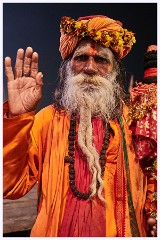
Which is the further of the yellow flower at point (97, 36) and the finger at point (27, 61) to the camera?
the yellow flower at point (97, 36)

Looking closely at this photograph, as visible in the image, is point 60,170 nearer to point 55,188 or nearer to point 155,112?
point 55,188

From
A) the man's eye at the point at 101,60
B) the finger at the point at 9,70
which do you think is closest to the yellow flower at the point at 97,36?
the man's eye at the point at 101,60

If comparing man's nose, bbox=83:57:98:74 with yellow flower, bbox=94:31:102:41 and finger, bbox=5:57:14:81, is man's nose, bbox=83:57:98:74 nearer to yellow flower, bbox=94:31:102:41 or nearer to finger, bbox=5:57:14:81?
yellow flower, bbox=94:31:102:41

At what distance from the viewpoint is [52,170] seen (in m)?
1.66

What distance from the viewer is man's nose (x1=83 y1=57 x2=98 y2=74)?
177cm

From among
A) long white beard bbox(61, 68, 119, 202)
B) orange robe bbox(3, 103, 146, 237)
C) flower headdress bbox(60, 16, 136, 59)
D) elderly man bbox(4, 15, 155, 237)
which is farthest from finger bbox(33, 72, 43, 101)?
flower headdress bbox(60, 16, 136, 59)

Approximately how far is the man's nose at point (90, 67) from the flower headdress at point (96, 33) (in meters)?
0.13

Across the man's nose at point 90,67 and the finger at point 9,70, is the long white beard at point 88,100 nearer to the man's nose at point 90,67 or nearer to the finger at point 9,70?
the man's nose at point 90,67

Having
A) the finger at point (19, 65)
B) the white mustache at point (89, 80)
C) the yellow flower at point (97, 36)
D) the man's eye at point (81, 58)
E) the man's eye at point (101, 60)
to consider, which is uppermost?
the yellow flower at point (97, 36)

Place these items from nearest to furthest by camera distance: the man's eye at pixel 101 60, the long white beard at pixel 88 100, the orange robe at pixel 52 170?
the orange robe at pixel 52 170, the long white beard at pixel 88 100, the man's eye at pixel 101 60

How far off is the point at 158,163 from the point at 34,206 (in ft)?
8.84

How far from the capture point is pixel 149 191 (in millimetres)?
1765

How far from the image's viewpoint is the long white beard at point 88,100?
173 centimetres

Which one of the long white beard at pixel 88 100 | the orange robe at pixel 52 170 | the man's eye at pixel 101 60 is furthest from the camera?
the man's eye at pixel 101 60
